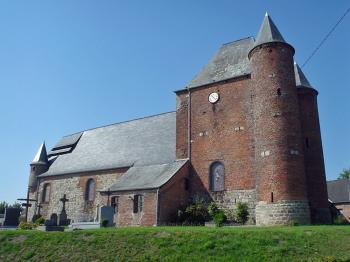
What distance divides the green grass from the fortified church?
622cm

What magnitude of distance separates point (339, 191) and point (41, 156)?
3685 centimetres

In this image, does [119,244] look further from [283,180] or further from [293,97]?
[293,97]

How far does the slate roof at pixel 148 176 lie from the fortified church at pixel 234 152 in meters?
0.11

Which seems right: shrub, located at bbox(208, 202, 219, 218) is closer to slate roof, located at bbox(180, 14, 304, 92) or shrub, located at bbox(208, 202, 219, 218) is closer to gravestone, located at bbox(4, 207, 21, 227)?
slate roof, located at bbox(180, 14, 304, 92)

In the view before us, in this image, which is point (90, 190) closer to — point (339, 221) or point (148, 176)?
point (148, 176)

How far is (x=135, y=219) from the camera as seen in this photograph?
23.9m

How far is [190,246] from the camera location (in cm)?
1341

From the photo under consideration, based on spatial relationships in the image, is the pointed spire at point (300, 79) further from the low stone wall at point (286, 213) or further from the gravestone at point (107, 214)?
the gravestone at point (107, 214)

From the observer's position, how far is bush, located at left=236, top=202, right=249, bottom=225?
72.3ft

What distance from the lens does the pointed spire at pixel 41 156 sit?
38.4 metres

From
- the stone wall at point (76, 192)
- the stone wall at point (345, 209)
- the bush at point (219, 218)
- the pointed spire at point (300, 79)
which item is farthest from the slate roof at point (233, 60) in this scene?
the stone wall at point (345, 209)

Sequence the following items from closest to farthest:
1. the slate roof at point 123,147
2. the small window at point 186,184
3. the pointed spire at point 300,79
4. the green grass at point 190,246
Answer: the green grass at point 190,246 → the pointed spire at point 300,79 → the small window at point 186,184 → the slate roof at point 123,147

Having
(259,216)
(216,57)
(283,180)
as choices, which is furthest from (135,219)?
(216,57)

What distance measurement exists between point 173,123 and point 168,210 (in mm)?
9574
